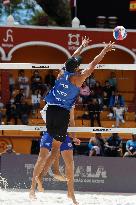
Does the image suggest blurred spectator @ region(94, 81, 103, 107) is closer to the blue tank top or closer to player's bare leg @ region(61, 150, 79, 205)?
player's bare leg @ region(61, 150, 79, 205)

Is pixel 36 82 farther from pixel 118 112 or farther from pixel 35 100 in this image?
pixel 118 112

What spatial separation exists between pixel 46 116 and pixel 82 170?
4127 millimetres

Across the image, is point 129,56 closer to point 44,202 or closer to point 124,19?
point 124,19

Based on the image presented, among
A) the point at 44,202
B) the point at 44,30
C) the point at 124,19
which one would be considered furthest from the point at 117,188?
the point at 124,19

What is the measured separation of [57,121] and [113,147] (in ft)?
18.6

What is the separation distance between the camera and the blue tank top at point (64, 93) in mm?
7344

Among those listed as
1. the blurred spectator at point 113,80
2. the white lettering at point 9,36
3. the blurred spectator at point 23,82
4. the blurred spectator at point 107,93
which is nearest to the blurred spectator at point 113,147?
the blurred spectator at point 107,93

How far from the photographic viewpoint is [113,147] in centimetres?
1299

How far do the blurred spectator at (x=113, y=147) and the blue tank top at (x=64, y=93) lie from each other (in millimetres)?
5557

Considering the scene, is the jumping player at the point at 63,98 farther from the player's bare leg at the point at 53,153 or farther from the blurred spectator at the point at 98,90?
the blurred spectator at the point at 98,90

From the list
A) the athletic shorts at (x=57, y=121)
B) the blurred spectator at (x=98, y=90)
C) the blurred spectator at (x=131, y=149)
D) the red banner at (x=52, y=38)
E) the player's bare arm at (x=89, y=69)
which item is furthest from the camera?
the red banner at (x=52, y=38)

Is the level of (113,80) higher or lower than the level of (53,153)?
higher

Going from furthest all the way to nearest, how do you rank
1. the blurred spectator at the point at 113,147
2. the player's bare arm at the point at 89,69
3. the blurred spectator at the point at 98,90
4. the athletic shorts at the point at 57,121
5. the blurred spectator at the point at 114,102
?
the blurred spectator at the point at 98,90 < the blurred spectator at the point at 114,102 < the blurred spectator at the point at 113,147 < the athletic shorts at the point at 57,121 < the player's bare arm at the point at 89,69

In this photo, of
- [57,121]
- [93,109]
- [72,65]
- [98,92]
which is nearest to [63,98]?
[57,121]
